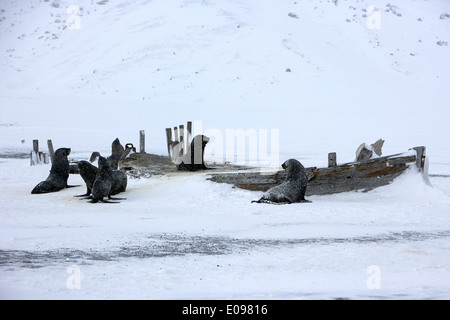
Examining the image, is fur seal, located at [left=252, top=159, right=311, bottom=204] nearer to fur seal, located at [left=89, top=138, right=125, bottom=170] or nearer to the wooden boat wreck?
the wooden boat wreck

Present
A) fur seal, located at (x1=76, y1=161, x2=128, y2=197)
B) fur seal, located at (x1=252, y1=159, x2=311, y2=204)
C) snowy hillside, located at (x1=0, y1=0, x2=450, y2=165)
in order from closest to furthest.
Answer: fur seal, located at (x1=252, y1=159, x2=311, y2=204), fur seal, located at (x1=76, y1=161, x2=128, y2=197), snowy hillside, located at (x1=0, y1=0, x2=450, y2=165)

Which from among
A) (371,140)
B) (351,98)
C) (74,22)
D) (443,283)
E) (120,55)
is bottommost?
(443,283)

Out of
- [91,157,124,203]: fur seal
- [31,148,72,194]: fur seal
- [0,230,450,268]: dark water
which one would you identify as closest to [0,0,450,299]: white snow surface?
[0,230,450,268]: dark water

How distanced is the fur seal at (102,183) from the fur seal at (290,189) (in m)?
3.11

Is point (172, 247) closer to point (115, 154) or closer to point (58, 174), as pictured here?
point (58, 174)

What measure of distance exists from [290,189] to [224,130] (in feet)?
51.9

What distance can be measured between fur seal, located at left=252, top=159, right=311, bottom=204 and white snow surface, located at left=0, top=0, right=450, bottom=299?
0.46 meters

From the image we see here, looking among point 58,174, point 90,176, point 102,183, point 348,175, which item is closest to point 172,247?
point 102,183

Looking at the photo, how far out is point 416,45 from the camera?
43.2 meters

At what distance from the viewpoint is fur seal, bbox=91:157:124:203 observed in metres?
12.4

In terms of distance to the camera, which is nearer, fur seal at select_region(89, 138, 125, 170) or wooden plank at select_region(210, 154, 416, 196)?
wooden plank at select_region(210, 154, 416, 196)

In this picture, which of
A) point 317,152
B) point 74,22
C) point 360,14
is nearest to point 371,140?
point 317,152
